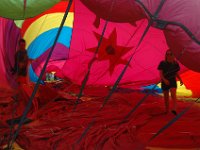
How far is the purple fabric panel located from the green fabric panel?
272 cm

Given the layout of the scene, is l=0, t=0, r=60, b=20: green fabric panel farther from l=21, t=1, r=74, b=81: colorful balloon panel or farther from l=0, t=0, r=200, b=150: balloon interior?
l=21, t=1, r=74, b=81: colorful balloon panel

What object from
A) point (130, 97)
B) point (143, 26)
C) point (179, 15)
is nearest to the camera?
point (179, 15)

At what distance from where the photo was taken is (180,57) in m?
3.52

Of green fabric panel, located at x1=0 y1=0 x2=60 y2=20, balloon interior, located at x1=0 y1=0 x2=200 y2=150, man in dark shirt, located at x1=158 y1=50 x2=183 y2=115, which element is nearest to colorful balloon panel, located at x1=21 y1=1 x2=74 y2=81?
balloon interior, located at x1=0 y1=0 x2=200 y2=150

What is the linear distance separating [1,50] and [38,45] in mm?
1189

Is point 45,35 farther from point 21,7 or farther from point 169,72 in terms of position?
point 21,7

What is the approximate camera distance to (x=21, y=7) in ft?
12.2

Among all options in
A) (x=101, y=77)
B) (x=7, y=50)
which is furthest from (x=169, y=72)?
(x=7, y=50)

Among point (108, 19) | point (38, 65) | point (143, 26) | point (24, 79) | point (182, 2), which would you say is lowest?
point (38, 65)

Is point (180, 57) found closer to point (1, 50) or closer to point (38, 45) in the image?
point (1, 50)

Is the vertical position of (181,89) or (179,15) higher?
(179,15)

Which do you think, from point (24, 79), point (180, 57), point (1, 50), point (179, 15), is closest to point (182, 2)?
point (179, 15)

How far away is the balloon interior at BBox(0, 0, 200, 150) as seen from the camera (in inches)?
138

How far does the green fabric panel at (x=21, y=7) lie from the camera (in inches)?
145
